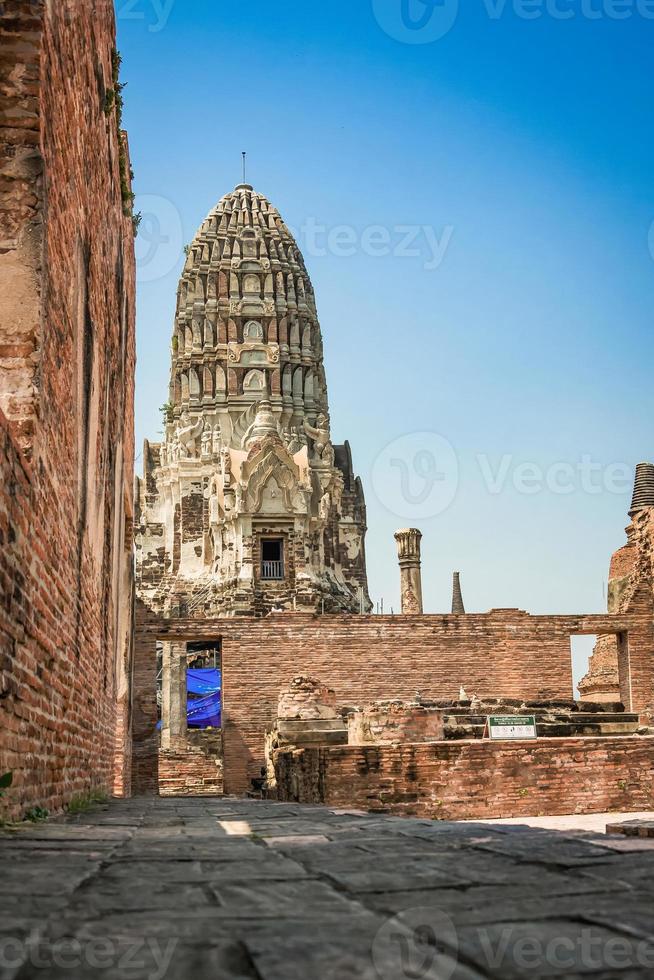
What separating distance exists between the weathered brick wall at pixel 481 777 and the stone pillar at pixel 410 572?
22121 millimetres

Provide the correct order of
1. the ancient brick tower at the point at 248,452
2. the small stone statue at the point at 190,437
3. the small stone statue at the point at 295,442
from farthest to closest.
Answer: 1. the small stone statue at the point at 190,437
2. the small stone statue at the point at 295,442
3. the ancient brick tower at the point at 248,452

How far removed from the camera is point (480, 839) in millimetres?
3889

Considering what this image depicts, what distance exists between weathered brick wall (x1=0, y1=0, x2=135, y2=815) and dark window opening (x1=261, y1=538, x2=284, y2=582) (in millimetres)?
24499

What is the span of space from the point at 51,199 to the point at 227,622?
1674 centimetres

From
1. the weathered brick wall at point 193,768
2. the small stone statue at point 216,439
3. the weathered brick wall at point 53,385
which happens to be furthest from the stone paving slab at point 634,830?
the small stone statue at point 216,439

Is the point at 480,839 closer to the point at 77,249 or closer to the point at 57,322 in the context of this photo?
the point at 57,322

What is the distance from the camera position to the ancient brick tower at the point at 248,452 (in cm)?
3575

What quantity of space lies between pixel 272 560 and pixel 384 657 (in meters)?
13.7

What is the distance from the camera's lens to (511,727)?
1395 centimetres

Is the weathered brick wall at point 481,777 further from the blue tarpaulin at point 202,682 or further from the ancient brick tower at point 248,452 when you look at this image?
the ancient brick tower at point 248,452

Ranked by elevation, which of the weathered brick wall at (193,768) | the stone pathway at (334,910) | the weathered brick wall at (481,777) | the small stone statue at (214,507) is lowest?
the weathered brick wall at (193,768)

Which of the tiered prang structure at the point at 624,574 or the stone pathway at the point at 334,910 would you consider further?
the tiered prang structure at the point at 624,574

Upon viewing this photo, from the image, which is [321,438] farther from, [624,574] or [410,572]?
[624,574]

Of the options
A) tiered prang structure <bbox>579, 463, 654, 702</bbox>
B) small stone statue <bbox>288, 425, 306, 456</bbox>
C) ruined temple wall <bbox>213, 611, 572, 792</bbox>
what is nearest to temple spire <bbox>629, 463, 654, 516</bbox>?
tiered prang structure <bbox>579, 463, 654, 702</bbox>
